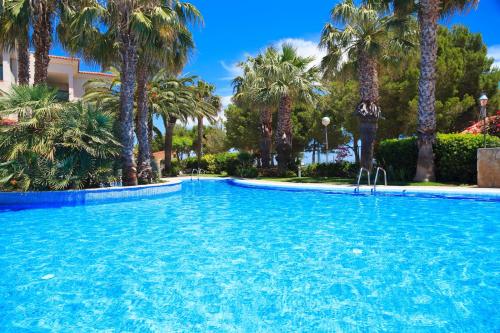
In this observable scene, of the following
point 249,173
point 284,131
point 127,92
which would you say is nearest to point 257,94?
point 284,131

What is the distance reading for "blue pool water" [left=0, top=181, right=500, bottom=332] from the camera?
11.7 ft

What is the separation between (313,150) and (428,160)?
80.7ft

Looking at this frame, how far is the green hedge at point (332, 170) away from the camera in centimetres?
2052

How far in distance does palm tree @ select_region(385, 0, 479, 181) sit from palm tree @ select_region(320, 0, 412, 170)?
1.44 meters

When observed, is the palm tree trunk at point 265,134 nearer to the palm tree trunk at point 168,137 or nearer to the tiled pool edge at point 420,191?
the palm tree trunk at point 168,137

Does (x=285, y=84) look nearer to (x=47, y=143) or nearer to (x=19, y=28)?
(x=19, y=28)

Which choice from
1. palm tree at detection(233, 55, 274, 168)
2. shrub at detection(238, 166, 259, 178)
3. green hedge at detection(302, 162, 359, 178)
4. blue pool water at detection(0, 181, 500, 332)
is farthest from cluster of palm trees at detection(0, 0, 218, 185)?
green hedge at detection(302, 162, 359, 178)

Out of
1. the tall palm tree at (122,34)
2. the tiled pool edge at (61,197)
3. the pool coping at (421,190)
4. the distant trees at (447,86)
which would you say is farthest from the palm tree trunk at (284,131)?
the tiled pool edge at (61,197)

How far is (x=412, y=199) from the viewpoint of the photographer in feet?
40.5

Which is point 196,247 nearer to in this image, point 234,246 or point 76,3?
point 234,246

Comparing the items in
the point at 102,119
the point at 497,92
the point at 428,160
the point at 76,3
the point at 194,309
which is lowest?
the point at 194,309

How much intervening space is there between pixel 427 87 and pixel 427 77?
0.41 meters

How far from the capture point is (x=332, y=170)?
71.9 ft

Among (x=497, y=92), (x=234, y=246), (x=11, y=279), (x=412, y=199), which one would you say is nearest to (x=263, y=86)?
(x=412, y=199)
